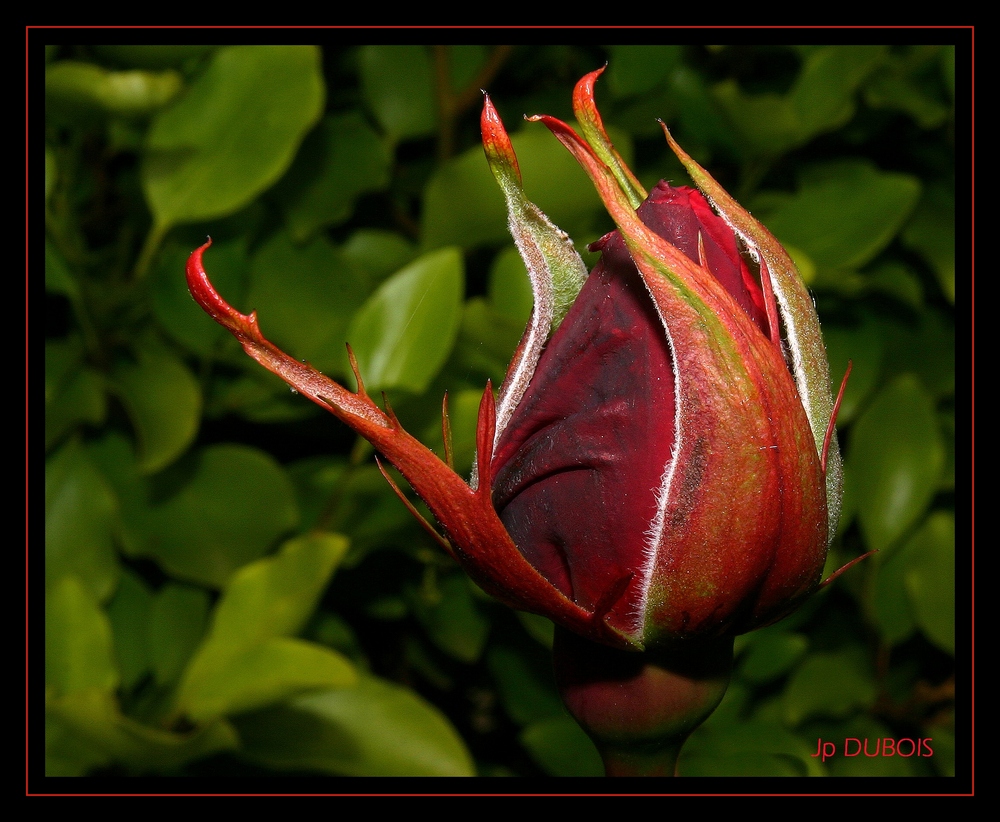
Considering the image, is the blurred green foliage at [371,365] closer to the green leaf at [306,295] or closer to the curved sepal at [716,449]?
the green leaf at [306,295]

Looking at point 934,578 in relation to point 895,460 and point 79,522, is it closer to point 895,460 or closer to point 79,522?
point 895,460

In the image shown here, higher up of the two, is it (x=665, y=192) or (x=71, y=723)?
(x=665, y=192)

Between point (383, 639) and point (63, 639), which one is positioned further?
point (383, 639)

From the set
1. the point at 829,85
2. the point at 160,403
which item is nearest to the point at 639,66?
the point at 829,85

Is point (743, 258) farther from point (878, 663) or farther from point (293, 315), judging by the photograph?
point (878, 663)

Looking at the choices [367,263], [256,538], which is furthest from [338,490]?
[367,263]

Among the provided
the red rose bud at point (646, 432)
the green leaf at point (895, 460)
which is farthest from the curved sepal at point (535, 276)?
the green leaf at point (895, 460)

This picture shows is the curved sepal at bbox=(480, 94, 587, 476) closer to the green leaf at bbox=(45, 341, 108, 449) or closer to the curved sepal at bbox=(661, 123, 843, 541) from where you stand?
the curved sepal at bbox=(661, 123, 843, 541)
